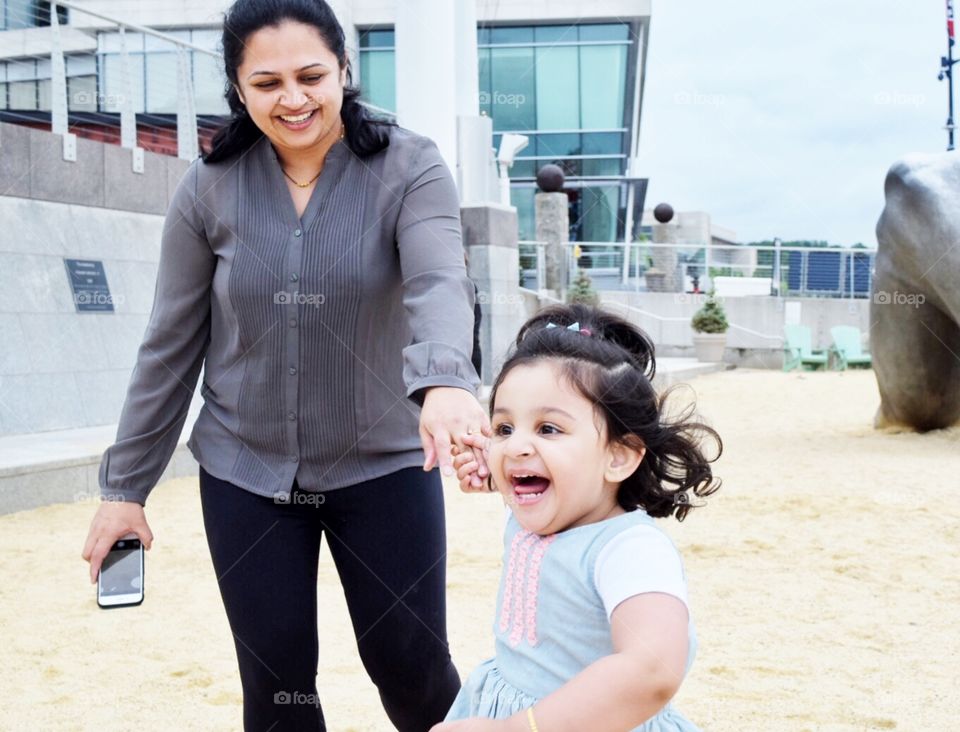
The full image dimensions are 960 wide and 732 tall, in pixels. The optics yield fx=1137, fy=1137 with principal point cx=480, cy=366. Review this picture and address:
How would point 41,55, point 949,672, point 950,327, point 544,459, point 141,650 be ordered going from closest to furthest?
point 544,459 → point 949,672 → point 141,650 → point 950,327 → point 41,55

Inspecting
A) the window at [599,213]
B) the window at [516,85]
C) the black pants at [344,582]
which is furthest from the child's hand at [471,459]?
the window at [599,213]

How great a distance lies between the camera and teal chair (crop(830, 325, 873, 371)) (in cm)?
1983

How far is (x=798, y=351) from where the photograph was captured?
66.6 ft

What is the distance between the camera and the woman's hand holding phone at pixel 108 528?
2.63 meters

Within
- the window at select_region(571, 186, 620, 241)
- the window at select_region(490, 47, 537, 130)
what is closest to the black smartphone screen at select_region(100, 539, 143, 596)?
the window at select_region(490, 47, 537, 130)

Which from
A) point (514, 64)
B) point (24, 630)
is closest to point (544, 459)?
point (24, 630)

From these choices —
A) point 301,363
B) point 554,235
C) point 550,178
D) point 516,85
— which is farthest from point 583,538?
point 516,85

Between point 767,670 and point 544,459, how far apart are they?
2762 millimetres

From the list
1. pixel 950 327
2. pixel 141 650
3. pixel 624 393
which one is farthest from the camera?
pixel 950 327

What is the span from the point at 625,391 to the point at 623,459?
4.9 inches

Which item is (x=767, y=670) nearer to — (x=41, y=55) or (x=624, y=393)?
(x=624, y=393)

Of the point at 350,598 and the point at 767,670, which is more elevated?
the point at 350,598

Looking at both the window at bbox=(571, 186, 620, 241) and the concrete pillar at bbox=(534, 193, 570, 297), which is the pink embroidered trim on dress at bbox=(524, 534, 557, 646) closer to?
the concrete pillar at bbox=(534, 193, 570, 297)

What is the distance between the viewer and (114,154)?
1066 cm
